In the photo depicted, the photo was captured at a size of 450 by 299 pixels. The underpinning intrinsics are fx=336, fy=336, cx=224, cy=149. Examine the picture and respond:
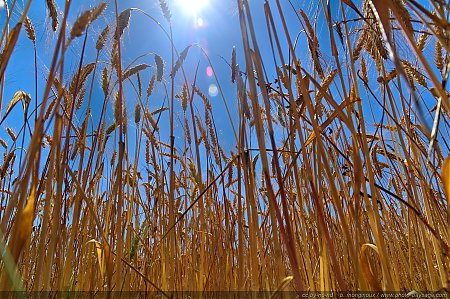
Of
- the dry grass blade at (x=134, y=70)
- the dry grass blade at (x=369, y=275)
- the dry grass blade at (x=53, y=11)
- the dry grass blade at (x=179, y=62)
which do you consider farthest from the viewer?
the dry grass blade at (x=134, y=70)

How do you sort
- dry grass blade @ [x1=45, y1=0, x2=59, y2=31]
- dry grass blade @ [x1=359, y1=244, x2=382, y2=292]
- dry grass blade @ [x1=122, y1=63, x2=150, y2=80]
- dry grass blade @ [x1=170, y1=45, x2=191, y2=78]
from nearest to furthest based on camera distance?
dry grass blade @ [x1=359, y1=244, x2=382, y2=292], dry grass blade @ [x1=45, y1=0, x2=59, y2=31], dry grass blade @ [x1=170, y1=45, x2=191, y2=78], dry grass blade @ [x1=122, y1=63, x2=150, y2=80]

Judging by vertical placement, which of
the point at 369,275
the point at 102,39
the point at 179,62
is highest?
the point at 102,39

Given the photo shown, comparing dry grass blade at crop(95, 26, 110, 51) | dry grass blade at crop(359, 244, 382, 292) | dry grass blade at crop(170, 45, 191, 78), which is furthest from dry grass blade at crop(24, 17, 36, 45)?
dry grass blade at crop(359, 244, 382, 292)

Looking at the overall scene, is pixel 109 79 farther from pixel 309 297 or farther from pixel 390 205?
pixel 390 205

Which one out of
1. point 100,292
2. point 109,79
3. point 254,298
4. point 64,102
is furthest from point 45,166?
point 254,298

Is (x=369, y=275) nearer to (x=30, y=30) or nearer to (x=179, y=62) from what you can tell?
(x=179, y=62)

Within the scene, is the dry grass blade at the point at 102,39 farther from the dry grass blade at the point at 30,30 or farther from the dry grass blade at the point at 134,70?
the dry grass blade at the point at 30,30

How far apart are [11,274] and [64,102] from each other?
0.89m

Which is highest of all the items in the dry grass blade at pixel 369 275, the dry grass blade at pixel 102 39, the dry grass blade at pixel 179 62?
the dry grass blade at pixel 102 39

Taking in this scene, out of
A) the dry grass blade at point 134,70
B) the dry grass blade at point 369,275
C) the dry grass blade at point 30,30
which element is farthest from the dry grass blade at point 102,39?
the dry grass blade at point 369,275

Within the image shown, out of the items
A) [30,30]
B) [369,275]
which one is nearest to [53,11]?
[30,30]

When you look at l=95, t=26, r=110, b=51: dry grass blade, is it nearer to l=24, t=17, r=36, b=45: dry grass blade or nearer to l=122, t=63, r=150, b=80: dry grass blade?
l=122, t=63, r=150, b=80: dry grass blade

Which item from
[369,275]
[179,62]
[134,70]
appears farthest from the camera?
[134,70]

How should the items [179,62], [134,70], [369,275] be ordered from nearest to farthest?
1. [369,275]
2. [179,62]
3. [134,70]
